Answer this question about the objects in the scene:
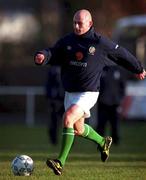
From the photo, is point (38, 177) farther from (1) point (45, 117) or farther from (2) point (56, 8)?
(2) point (56, 8)

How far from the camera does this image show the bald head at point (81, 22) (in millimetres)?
13875

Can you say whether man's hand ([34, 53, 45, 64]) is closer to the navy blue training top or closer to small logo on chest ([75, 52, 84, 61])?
the navy blue training top

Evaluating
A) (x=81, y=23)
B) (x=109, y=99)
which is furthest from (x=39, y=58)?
(x=109, y=99)

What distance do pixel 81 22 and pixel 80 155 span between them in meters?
5.35

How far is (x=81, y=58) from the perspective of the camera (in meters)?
14.0

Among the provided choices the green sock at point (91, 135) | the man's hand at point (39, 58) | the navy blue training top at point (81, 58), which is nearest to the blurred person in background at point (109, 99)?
the green sock at point (91, 135)

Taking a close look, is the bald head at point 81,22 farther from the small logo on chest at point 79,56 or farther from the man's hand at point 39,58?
the man's hand at point 39,58

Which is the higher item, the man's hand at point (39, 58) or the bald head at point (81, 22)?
the bald head at point (81, 22)

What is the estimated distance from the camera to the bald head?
13.9m

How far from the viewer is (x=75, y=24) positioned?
14.0m

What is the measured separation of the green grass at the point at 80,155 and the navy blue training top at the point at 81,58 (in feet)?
4.22

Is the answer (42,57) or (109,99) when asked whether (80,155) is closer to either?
(109,99)

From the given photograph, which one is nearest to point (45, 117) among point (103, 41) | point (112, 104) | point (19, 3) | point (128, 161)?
point (19, 3)

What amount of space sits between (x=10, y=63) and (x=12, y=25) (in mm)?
3748
